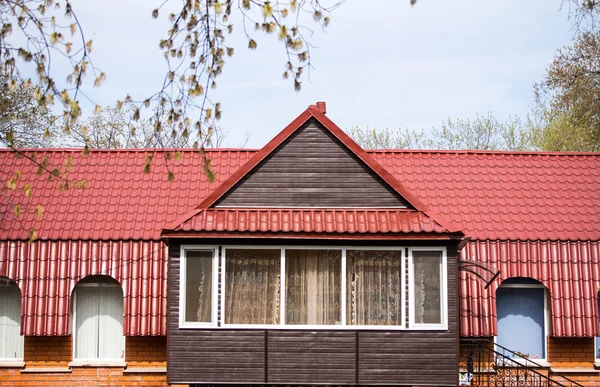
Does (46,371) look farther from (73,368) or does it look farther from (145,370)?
(145,370)

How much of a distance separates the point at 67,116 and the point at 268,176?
7.63 m

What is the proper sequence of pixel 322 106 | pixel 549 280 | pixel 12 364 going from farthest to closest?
pixel 12 364 → pixel 549 280 → pixel 322 106

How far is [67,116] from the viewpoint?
308 inches

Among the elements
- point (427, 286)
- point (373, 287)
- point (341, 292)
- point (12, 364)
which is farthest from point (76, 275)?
point (427, 286)

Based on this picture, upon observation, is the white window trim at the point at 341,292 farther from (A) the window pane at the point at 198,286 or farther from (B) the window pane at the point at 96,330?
(B) the window pane at the point at 96,330

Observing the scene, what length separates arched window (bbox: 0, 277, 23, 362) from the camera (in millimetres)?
17406

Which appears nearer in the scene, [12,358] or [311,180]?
[311,180]

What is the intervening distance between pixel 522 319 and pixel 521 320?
0.10 ft

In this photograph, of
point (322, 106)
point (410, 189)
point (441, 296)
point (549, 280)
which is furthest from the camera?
point (410, 189)

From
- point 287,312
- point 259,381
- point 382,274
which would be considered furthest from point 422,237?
point 259,381

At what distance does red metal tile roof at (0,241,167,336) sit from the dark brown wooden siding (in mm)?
2324

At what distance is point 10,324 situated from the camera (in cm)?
1742

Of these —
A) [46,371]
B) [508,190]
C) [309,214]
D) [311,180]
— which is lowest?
[46,371]

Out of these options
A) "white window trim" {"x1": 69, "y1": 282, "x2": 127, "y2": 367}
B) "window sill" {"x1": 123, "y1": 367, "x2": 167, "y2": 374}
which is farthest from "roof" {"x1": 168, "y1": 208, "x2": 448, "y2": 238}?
"window sill" {"x1": 123, "y1": 367, "x2": 167, "y2": 374}
